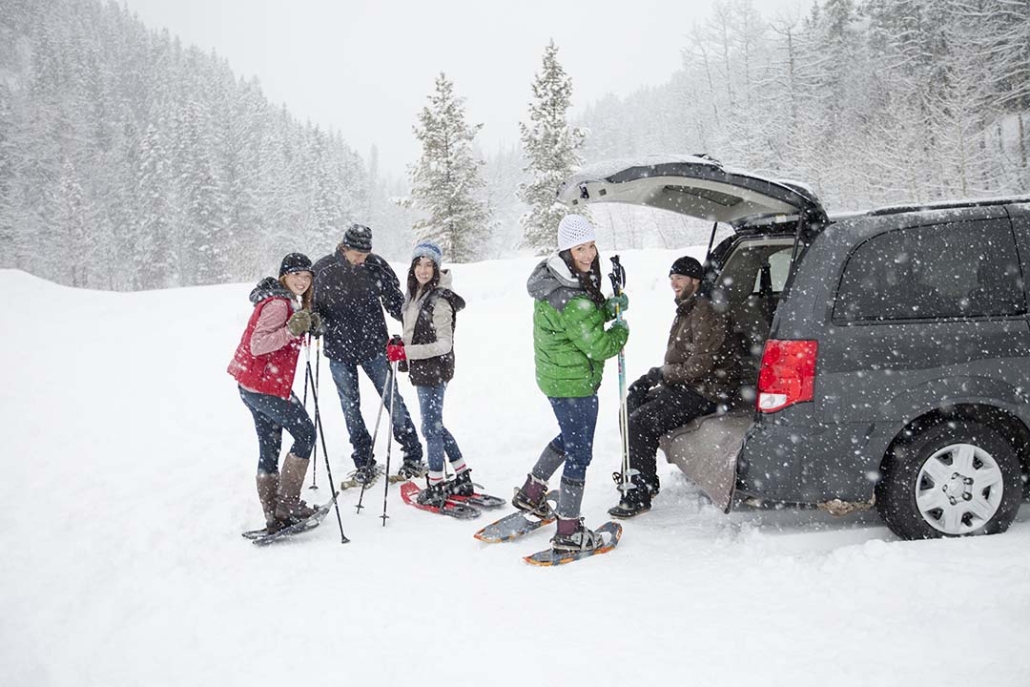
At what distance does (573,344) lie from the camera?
428cm

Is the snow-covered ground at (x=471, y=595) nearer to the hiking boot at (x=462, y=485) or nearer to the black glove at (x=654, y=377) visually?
the hiking boot at (x=462, y=485)

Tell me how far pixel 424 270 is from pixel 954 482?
4244mm

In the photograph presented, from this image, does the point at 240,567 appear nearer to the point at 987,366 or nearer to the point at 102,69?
the point at 987,366

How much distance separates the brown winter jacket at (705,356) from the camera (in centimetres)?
482

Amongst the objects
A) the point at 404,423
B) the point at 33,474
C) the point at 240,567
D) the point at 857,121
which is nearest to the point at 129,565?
the point at 240,567

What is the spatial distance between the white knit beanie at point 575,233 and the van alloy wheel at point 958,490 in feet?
8.43

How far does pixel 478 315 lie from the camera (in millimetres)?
13695

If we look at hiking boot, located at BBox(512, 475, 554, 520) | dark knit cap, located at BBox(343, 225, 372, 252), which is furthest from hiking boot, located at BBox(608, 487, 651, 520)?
dark knit cap, located at BBox(343, 225, 372, 252)

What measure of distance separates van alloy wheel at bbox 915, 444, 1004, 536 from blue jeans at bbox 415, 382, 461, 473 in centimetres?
359

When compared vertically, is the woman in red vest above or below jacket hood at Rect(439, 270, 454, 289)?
below

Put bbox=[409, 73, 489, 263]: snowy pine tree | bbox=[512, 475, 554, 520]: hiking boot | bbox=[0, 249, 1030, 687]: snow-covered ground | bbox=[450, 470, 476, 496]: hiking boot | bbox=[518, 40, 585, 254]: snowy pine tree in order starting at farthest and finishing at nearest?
bbox=[409, 73, 489, 263]: snowy pine tree < bbox=[518, 40, 585, 254]: snowy pine tree < bbox=[450, 470, 476, 496]: hiking boot < bbox=[512, 475, 554, 520]: hiking boot < bbox=[0, 249, 1030, 687]: snow-covered ground

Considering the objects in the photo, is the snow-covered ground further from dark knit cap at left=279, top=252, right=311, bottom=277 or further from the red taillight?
dark knit cap at left=279, top=252, right=311, bottom=277

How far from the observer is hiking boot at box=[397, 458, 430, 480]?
635 cm

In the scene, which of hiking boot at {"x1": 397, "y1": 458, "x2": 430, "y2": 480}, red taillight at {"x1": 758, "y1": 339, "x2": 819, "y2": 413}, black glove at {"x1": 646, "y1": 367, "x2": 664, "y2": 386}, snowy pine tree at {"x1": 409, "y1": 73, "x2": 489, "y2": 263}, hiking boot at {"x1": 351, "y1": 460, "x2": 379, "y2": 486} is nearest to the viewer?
red taillight at {"x1": 758, "y1": 339, "x2": 819, "y2": 413}
